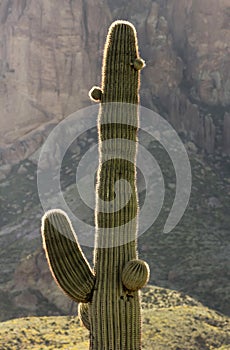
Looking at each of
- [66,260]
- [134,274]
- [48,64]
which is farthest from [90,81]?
[134,274]

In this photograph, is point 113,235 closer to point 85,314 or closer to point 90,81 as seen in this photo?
point 85,314

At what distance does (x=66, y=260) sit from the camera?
9383 mm

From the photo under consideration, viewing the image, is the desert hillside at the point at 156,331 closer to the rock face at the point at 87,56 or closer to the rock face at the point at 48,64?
the rock face at the point at 87,56

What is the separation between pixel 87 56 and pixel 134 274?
1293 inches

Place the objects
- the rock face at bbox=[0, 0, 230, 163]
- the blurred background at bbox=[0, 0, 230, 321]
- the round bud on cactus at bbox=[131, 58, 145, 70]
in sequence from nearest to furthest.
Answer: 1. the round bud on cactus at bbox=[131, 58, 145, 70]
2. the blurred background at bbox=[0, 0, 230, 321]
3. the rock face at bbox=[0, 0, 230, 163]

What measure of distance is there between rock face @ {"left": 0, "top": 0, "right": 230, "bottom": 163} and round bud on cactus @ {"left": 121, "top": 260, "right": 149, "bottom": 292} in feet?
99.5

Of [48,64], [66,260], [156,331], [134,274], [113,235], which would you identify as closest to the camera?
[134,274]

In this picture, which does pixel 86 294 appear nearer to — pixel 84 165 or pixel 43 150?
pixel 84 165

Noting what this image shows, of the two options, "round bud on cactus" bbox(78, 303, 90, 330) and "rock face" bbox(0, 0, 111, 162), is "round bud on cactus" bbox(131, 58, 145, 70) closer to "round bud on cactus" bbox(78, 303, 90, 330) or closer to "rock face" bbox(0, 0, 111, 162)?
"round bud on cactus" bbox(78, 303, 90, 330)

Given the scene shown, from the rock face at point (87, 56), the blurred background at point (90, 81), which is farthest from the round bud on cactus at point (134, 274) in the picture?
the rock face at point (87, 56)

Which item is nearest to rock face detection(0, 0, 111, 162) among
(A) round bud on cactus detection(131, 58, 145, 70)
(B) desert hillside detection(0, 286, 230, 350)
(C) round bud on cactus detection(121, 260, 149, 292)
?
(B) desert hillside detection(0, 286, 230, 350)

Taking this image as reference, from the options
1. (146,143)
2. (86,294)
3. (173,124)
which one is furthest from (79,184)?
(86,294)

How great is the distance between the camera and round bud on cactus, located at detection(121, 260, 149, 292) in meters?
9.29

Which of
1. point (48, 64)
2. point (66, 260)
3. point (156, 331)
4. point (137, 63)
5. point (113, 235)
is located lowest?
point (156, 331)
